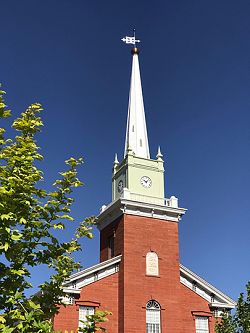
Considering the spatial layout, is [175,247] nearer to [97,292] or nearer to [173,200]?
[173,200]

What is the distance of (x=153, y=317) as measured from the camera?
102ft

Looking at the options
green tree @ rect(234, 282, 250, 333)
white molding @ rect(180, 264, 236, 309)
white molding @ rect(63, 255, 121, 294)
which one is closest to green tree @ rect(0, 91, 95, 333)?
green tree @ rect(234, 282, 250, 333)

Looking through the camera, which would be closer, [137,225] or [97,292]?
[97,292]

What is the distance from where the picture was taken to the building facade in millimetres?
30219

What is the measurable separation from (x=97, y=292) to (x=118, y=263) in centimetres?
256

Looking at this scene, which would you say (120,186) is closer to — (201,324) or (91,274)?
(91,274)

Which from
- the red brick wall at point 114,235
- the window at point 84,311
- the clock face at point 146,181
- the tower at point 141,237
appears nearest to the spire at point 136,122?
the tower at point 141,237

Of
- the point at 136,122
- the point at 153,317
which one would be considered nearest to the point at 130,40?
the point at 136,122

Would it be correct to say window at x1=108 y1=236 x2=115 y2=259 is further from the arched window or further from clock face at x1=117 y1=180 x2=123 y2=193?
the arched window

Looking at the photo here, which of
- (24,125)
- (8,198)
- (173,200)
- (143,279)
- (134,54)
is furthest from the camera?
(134,54)

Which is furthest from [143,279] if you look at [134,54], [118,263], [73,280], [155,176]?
[134,54]

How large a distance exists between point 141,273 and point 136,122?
507 inches

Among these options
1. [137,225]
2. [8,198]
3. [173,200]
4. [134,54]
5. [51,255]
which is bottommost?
[51,255]

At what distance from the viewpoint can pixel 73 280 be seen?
29484 mm
